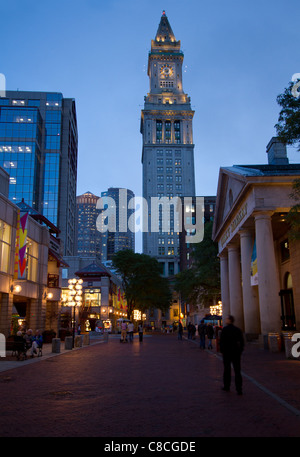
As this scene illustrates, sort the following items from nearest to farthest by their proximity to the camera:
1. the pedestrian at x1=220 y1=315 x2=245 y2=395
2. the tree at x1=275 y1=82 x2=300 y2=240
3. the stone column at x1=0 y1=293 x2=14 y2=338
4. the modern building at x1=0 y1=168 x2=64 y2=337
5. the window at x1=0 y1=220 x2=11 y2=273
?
the pedestrian at x1=220 y1=315 x2=245 y2=395 → the tree at x1=275 y1=82 x2=300 y2=240 → the window at x1=0 y1=220 x2=11 y2=273 → the stone column at x1=0 y1=293 x2=14 y2=338 → the modern building at x1=0 y1=168 x2=64 y2=337

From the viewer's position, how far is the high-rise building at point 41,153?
102144mm

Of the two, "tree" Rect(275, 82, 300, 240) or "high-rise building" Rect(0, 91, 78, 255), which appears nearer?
"tree" Rect(275, 82, 300, 240)

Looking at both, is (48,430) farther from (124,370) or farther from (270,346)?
(270,346)

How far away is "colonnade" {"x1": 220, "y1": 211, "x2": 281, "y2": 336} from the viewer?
75.4 ft

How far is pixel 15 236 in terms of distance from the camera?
2830 cm

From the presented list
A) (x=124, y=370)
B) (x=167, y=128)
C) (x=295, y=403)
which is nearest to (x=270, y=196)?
(x=124, y=370)

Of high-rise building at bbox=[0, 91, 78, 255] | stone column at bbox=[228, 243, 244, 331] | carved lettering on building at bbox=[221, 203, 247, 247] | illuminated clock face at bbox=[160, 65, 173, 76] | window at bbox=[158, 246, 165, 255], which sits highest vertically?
illuminated clock face at bbox=[160, 65, 173, 76]

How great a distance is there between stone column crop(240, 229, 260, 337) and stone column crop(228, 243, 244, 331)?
4354 millimetres

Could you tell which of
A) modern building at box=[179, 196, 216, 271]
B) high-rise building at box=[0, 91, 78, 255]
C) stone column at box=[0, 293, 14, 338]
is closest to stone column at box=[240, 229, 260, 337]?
stone column at box=[0, 293, 14, 338]

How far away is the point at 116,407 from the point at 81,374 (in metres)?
6.23

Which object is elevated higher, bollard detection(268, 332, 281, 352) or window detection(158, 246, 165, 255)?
window detection(158, 246, 165, 255)

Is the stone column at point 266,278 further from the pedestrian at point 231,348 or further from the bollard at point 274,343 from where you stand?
the pedestrian at point 231,348

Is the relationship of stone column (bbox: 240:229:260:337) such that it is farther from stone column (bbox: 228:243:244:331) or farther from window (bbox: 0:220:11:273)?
window (bbox: 0:220:11:273)

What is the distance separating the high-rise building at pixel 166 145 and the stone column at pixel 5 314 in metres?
127
